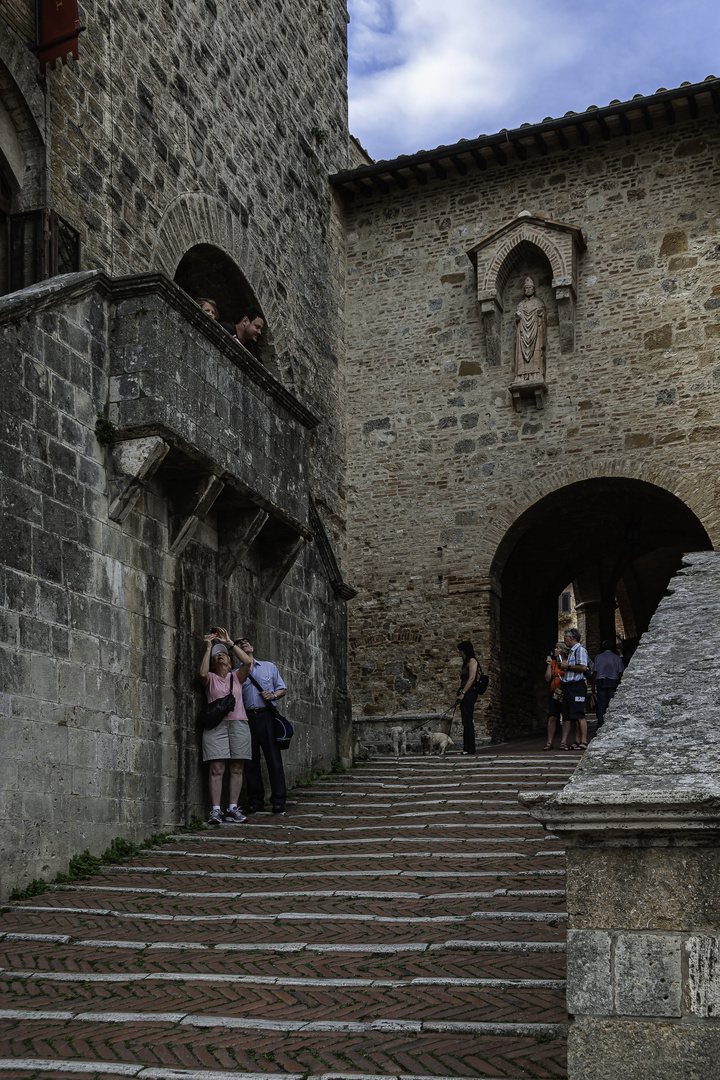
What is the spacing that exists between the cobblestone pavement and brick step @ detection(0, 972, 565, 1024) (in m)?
0.01

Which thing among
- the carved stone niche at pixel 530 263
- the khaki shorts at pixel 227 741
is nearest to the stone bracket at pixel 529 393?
the carved stone niche at pixel 530 263

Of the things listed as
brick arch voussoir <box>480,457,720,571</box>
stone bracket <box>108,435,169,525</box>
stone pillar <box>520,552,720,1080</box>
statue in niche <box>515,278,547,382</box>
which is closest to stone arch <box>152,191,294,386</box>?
statue in niche <box>515,278,547,382</box>

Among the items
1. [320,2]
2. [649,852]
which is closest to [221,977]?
[649,852]

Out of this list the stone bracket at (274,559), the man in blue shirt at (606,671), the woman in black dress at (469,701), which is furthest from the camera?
the man in blue shirt at (606,671)

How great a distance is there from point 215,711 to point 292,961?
381cm

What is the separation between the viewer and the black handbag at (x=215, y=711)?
907 cm

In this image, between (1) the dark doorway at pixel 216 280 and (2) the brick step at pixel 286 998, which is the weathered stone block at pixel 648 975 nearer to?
(2) the brick step at pixel 286 998

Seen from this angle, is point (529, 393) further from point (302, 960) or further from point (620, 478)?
point (302, 960)

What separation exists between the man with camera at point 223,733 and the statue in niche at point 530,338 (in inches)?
335

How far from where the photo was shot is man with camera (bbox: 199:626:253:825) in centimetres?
913

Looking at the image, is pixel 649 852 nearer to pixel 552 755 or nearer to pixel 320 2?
pixel 552 755

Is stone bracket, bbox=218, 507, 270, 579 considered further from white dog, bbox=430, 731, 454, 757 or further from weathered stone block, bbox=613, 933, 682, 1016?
weathered stone block, bbox=613, 933, 682, 1016

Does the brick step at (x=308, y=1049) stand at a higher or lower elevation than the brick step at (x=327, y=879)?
lower

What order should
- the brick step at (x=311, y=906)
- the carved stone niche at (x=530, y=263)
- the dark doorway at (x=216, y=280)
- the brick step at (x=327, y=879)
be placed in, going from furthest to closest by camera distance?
the carved stone niche at (x=530, y=263)
the dark doorway at (x=216, y=280)
the brick step at (x=327, y=879)
the brick step at (x=311, y=906)
